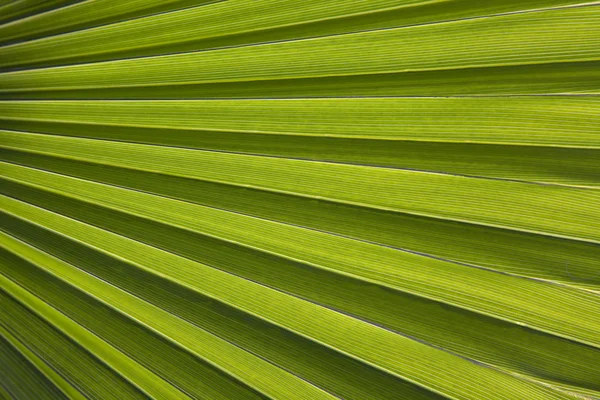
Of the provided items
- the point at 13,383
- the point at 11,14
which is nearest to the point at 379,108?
the point at 11,14

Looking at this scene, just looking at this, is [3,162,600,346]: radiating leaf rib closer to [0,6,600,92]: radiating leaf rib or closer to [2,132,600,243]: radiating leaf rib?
[2,132,600,243]: radiating leaf rib

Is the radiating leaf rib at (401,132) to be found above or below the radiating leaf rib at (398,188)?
above

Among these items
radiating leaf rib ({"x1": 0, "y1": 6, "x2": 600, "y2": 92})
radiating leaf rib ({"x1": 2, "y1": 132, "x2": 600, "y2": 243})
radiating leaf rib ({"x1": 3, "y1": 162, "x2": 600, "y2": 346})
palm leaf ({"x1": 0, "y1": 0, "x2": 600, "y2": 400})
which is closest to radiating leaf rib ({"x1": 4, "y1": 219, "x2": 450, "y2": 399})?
palm leaf ({"x1": 0, "y1": 0, "x2": 600, "y2": 400})

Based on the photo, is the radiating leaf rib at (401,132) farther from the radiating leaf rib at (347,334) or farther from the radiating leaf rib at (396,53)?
the radiating leaf rib at (347,334)

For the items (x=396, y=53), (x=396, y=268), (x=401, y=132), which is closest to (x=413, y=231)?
(x=396, y=268)

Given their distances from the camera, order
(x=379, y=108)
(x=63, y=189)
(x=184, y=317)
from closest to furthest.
Answer: (x=379, y=108), (x=184, y=317), (x=63, y=189)

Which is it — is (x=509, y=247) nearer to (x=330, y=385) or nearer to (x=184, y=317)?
(x=330, y=385)

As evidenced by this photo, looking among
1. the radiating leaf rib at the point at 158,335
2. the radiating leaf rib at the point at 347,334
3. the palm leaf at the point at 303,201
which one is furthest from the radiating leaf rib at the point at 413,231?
the radiating leaf rib at the point at 158,335
